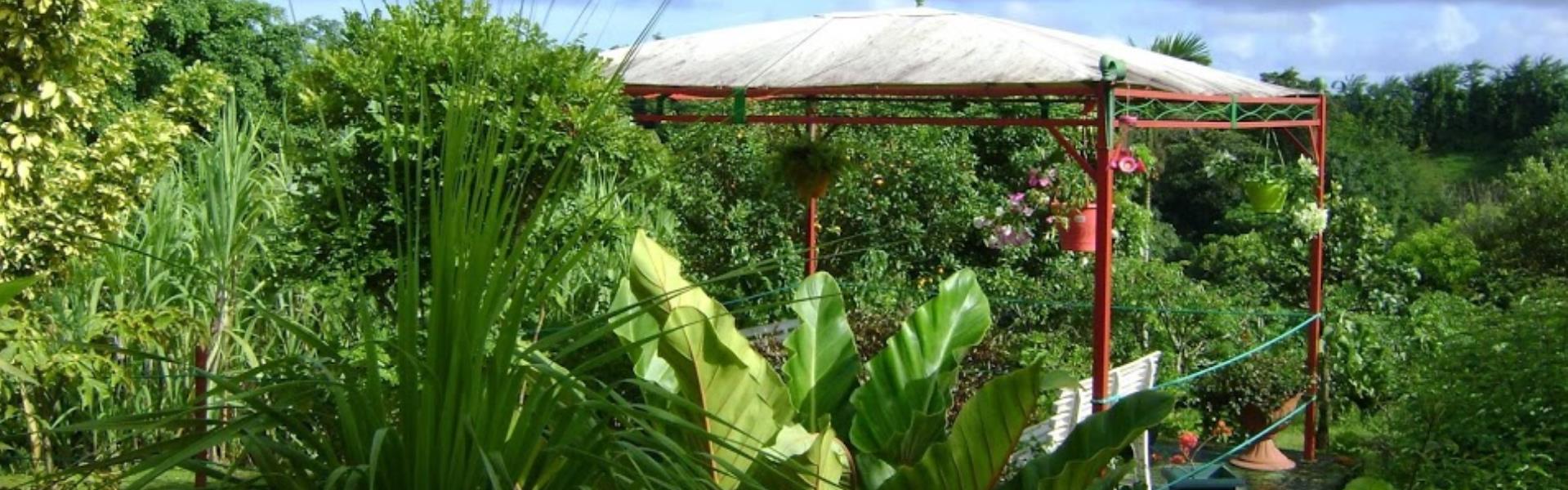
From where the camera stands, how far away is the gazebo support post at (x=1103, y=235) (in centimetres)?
543

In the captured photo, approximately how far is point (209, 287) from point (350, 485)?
14.6ft

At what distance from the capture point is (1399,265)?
9.61 m

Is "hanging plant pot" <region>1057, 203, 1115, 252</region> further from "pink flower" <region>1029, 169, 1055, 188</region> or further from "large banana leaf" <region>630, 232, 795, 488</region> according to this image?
"large banana leaf" <region>630, 232, 795, 488</region>

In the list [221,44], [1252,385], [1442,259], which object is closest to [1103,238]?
[1252,385]

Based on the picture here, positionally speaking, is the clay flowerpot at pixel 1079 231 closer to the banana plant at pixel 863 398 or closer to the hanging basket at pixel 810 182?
the hanging basket at pixel 810 182

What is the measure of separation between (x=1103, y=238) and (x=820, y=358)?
51.2 inches

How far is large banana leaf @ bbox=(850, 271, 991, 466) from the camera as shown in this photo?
4.60 meters

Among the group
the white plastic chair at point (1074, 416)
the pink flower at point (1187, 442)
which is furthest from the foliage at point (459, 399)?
the pink flower at point (1187, 442)

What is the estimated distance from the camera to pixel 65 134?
464cm

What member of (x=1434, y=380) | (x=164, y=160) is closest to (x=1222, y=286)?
(x=1434, y=380)

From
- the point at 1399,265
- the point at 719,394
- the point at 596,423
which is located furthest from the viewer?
the point at 1399,265

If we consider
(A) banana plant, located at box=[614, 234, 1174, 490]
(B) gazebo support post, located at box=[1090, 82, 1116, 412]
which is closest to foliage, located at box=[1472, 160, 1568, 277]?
(B) gazebo support post, located at box=[1090, 82, 1116, 412]

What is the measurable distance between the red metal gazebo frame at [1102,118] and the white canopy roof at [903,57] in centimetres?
6

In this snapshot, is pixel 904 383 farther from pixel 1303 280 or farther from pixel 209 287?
pixel 1303 280
